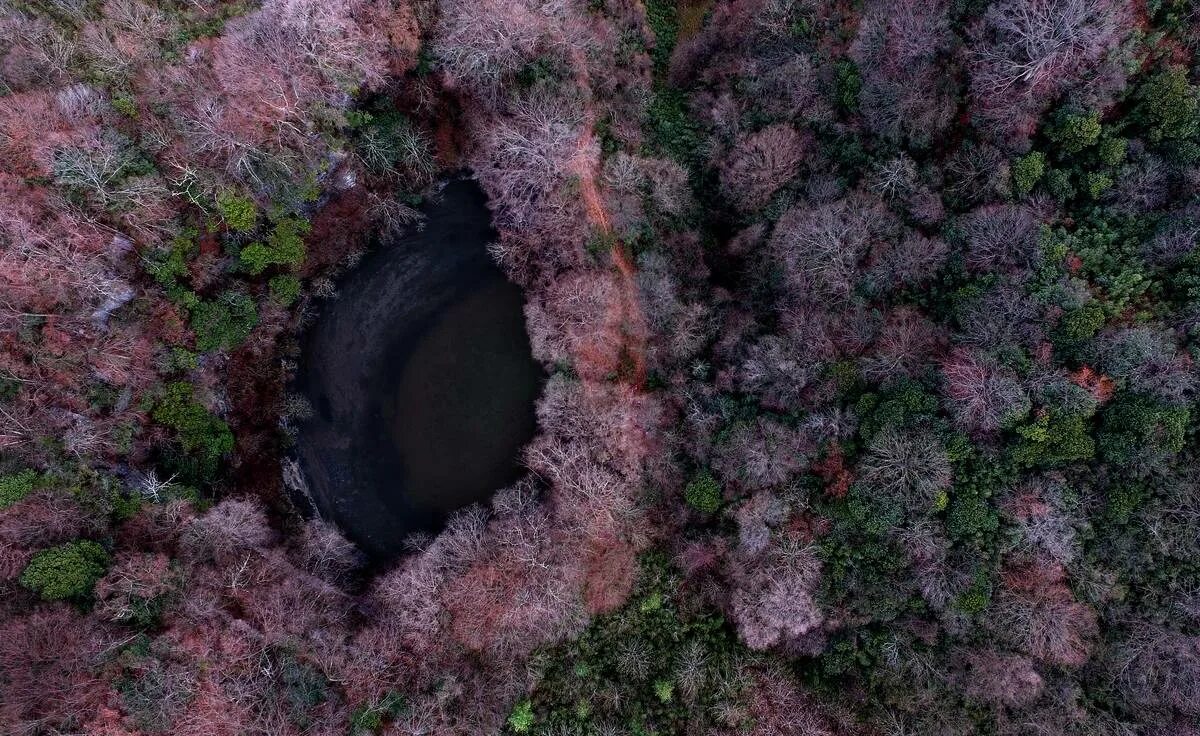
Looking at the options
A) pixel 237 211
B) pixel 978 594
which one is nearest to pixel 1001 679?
pixel 978 594

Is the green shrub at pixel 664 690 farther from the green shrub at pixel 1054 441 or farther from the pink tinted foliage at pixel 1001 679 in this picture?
the green shrub at pixel 1054 441

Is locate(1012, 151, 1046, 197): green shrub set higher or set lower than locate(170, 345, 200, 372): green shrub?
lower

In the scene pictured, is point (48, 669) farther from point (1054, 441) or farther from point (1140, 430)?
point (1140, 430)

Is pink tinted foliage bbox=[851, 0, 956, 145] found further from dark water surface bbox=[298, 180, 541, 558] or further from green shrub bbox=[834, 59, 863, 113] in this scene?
dark water surface bbox=[298, 180, 541, 558]

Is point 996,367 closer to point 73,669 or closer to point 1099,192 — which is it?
point 1099,192

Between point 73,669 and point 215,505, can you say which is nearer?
point 73,669

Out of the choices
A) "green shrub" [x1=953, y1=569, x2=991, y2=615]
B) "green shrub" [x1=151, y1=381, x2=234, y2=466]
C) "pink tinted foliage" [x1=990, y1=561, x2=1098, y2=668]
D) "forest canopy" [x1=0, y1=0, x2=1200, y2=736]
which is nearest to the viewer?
"pink tinted foliage" [x1=990, y1=561, x2=1098, y2=668]

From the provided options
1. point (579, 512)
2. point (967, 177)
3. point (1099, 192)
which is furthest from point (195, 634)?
point (1099, 192)

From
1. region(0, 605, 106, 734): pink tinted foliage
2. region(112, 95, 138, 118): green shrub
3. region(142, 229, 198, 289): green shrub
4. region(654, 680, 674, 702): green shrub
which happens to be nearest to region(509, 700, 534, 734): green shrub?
region(654, 680, 674, 702): green shrub
